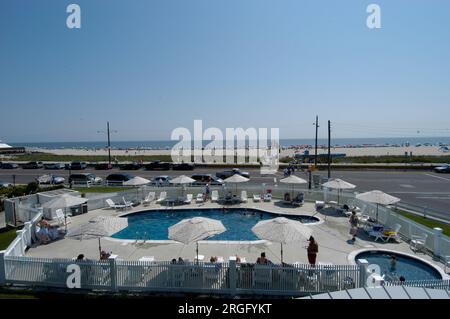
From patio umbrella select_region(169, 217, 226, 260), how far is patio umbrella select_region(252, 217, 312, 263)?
163 centimetres

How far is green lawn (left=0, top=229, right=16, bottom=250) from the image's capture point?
1384cm

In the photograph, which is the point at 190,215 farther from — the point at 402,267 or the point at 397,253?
the point at 402,267

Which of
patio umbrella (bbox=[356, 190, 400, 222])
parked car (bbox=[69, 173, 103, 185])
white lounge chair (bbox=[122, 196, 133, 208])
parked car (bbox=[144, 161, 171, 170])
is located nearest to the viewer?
patio umbrella (bbox=[356, 190, 400, 222])

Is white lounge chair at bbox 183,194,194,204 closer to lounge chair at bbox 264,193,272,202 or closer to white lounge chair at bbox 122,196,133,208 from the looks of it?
white lounge chair at bbox 122,196,133,208

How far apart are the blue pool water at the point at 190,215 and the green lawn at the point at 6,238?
4.76 meters

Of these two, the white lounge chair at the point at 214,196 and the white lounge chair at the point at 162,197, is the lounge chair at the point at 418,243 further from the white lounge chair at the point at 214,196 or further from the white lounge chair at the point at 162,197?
the white lounge chair at the point at 162,197

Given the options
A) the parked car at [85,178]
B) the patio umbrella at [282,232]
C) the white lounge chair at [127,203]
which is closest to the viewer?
the patio umbrella at [282,232]

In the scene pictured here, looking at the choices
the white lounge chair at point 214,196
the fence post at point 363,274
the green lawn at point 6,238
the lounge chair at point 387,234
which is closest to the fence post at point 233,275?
the fence post at point 363,274

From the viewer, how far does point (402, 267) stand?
11.8m

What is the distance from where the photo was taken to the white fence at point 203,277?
371 inches

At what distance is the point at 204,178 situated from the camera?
31031mm

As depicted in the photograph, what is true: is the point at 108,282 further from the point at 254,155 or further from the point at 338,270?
the point at 254,155

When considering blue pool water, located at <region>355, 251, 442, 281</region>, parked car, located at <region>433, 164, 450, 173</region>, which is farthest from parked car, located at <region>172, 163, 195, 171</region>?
blue pool water, located at <region>355, 251, 442, 281</region>

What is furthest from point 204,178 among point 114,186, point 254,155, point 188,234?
point 254,155
